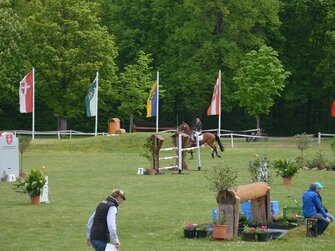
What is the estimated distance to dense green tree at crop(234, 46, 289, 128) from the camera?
213 ft

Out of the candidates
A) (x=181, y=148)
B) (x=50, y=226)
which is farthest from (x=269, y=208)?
(x=181, y=148)

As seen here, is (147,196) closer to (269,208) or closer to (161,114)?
(269,208)

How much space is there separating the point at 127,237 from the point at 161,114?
58.5 meters

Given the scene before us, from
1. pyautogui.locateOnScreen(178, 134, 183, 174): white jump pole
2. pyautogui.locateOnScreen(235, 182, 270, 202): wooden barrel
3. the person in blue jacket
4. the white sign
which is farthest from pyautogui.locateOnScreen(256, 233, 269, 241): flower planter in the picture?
pyautogui.locateOnScreen(178, 134, 183, 174): white jump pole

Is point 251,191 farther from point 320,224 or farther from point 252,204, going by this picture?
point 320,224

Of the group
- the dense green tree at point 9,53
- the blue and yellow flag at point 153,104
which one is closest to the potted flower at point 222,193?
the blue and yellow flag at point 153,104

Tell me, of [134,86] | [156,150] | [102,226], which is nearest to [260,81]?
[134,86]

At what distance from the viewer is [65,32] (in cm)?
6919

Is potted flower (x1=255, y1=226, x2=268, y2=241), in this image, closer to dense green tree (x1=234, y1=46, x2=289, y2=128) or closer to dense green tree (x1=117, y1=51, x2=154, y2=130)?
dense green tree (x1=234, y1=46, x2=289, y2=128)

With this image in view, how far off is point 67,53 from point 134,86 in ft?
20.0

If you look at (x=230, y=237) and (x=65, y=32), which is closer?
(x=230, y=237)

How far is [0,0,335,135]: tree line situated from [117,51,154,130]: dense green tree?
0.26ft

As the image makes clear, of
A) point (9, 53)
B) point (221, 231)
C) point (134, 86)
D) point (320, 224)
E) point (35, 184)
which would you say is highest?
point (9, 53)

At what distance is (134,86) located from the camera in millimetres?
70500
